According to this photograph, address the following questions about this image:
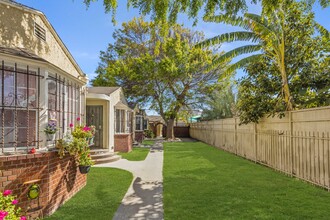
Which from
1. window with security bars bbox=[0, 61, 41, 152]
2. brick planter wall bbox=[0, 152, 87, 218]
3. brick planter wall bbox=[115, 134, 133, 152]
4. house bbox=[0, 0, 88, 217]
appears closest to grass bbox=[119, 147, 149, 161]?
brick planter wall bbox=[115, 134, 133, 152]

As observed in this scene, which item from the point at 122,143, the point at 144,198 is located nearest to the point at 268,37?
the point at 144,198

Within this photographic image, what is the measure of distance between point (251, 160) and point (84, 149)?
8352mm

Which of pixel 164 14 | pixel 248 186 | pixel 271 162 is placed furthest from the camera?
pixel 271 162

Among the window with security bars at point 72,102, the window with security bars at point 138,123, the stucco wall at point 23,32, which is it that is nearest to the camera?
the stucco wall at point 23,32

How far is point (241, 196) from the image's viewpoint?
6.29 m

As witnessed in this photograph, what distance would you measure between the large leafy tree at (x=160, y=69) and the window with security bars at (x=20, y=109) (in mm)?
16701

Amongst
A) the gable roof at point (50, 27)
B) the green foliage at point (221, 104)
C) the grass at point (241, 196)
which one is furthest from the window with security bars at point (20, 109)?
the green foliage at point (221, 104)

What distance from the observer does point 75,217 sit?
5.00 meters

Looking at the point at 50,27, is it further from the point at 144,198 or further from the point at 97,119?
the point at 97,119

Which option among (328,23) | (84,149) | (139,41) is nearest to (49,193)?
(84,149)

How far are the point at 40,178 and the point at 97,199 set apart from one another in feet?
5.51

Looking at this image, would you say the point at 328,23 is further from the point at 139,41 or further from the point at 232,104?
the point at 139,41

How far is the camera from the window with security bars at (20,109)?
219 inches

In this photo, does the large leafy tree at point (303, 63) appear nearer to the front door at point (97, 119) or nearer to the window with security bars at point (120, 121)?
the front door at point (97, 119)
